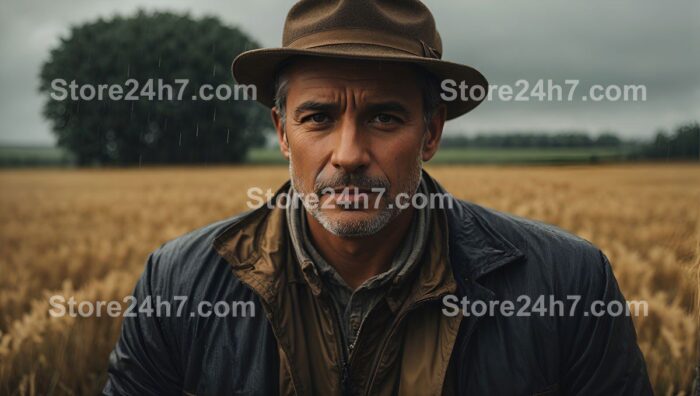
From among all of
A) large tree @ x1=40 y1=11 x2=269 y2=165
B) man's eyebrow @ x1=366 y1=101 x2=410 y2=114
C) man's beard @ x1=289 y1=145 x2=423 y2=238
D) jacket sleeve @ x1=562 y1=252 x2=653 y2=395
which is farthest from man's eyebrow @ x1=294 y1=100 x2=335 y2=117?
large tree @ x1=40 y1=11 x2=269 y2=165

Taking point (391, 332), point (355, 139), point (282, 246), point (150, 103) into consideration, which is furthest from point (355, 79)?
point (150, 103)

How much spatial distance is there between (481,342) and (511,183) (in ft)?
25.5

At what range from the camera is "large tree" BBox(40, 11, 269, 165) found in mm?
27125

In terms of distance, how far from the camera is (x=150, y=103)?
3003 centimetres

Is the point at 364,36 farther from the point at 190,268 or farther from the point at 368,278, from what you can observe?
the point at 190,268

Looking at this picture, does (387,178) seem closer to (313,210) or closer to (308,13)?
(313,210)

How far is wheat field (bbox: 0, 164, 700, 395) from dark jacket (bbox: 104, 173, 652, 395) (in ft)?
1.66

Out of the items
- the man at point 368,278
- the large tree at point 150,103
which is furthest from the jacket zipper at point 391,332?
the large tree at point 150,103

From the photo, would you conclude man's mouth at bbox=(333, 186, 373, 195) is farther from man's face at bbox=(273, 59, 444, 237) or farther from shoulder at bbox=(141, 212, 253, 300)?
shoulder at bbox=(141, 212, 253, 300)

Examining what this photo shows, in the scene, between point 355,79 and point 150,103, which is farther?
point 150,103

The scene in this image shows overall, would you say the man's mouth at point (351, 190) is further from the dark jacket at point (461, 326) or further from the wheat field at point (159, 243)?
the wheat field at point (159, 243)

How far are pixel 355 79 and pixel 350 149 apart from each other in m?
0.30

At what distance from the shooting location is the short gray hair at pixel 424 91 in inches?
102

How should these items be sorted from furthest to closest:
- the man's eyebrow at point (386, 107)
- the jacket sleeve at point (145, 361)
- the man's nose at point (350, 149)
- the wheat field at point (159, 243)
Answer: the wheat field at point (159, 243) < the jacket sleeve at point (145, 361) < the man's eyebrow at point (386, 107) < the man's nose at point (350, 149)
